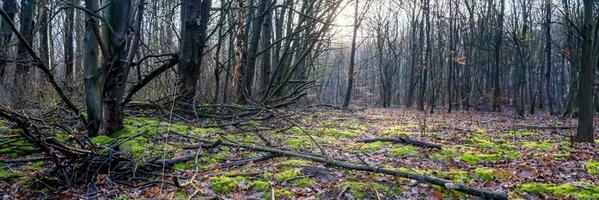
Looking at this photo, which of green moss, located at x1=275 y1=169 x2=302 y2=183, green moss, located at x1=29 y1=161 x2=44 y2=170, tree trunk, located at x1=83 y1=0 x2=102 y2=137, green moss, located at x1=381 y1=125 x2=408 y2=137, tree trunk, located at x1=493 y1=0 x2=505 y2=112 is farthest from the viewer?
tree trunk, located at x1=493 y1=0 x2=505 y2=112

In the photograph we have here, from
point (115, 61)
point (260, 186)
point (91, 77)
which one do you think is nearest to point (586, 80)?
point (260, 186)

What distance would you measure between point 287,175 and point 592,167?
14.1 ft

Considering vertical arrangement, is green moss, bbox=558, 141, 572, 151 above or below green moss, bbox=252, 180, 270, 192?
above

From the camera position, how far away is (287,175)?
16.3 feet

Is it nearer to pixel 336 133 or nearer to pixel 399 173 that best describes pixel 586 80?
pixel 336 133

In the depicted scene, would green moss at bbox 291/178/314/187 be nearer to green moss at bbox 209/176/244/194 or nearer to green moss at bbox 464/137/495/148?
green moss at bbox 209/176/244/194

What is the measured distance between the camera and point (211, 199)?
14.0 feet

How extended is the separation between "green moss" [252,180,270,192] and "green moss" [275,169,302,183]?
0.65 feet

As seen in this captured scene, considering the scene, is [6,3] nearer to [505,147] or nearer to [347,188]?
[347,188]

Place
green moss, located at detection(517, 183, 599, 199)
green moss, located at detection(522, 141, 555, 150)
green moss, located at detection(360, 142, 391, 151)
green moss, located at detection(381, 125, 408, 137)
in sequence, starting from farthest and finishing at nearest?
green moss, located at detection(381, 125, 408, 137) → green moss, located at detection(522, 141, 555, 150) → green moss, located at detection(360, 142, 391, 151) → green moss, located at detection(517, 183, 599, 199)

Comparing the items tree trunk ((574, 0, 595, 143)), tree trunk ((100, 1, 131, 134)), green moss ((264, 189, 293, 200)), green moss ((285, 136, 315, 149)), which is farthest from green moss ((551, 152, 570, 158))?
tree trunk ((100, 1, 131, 134))

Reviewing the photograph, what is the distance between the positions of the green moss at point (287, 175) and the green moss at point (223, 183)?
1.39ft

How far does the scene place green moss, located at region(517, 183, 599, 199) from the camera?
468 cm

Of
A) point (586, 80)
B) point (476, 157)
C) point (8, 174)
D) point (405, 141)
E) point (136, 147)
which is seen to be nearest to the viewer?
point (8, 174)
